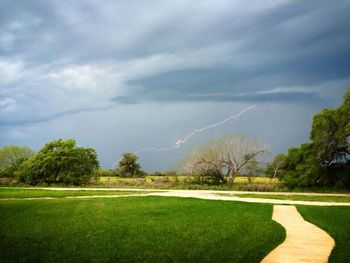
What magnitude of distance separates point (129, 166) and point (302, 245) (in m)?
48.4

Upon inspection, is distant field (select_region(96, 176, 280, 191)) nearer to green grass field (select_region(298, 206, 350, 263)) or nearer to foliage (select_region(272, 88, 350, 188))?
foliage (select_region(272, 88, 350, 188))

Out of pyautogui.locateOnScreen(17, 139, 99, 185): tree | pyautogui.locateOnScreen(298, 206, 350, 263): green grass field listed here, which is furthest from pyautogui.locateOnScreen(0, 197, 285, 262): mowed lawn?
pyautogui.locateOnScreen(17, 139, 99, 185): tree

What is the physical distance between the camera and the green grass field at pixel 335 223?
9430 mm

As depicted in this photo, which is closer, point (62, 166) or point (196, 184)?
point (196, 184)

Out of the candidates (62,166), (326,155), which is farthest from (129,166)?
(326,155)

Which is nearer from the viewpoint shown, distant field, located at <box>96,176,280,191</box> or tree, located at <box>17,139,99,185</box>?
distant field, located at <box>96,176,280,191</box>

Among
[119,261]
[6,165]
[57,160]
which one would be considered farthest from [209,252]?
[6,165]

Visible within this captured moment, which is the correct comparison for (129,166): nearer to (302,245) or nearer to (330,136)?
(330,136)

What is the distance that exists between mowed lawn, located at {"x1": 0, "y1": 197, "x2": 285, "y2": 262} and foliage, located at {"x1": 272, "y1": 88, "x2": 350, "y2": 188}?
17436 millimetres

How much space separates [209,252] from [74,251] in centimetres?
348

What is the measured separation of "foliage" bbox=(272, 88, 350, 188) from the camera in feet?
110

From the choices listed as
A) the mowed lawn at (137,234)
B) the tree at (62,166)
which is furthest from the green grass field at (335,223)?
the tree at (62,166)

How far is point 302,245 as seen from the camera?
403 inches

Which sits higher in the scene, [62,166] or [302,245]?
[62,166]
